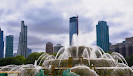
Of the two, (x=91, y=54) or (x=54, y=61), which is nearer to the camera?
(x=54, y=61)

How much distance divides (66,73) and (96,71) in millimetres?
4995

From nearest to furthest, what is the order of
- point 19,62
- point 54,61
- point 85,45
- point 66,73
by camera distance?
point 66,73 → point 54,61 → point 85,45 → point 19,62

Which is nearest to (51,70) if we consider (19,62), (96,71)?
(96,71)

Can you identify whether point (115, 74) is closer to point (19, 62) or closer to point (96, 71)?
point (96, 71)

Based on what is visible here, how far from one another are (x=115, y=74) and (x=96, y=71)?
1733 mm

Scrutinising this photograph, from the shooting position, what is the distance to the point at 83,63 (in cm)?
1948

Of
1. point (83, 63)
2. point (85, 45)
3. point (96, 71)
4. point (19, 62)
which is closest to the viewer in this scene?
point (96, 71)

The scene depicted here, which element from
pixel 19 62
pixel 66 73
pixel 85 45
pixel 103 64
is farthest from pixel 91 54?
pixel 19 62

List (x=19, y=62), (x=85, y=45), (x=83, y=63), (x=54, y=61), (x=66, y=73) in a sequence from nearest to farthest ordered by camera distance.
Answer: (x=66, y=73), (x=83, y=63), (x=54, y=61), (x=85, y=45), (x=19, y=62)

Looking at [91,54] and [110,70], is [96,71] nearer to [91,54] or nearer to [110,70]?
[110,70]

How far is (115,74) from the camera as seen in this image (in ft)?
55.5

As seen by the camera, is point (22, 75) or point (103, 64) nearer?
point (22, 75)

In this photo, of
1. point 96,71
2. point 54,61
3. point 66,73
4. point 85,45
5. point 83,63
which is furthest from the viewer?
point 85,45

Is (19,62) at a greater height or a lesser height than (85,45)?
lesser
